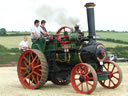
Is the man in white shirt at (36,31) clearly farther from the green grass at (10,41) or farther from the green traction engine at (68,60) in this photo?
the green grass at (10,41)

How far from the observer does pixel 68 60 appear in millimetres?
7793

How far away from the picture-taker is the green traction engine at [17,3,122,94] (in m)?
7.25

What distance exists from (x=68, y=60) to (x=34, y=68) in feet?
3.38

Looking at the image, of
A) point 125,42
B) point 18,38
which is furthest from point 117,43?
point 18,38

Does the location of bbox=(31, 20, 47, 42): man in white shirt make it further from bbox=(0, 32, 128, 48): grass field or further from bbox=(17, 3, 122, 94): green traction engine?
bbox=(0, 32, 128, 48): grass field

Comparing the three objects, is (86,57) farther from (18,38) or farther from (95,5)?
(18,38)

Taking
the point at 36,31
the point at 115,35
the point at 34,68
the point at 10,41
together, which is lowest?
the point at 115,35

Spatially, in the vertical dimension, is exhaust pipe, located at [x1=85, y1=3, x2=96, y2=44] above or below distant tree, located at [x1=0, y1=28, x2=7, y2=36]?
above

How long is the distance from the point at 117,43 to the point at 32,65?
76.5 feet

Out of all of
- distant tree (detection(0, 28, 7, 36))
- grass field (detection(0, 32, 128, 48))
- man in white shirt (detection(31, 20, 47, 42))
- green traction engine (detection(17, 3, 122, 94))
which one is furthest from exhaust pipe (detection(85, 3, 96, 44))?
distant tree (detection(0, 28, 7, 36))

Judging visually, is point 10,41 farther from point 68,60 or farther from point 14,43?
point 68,60

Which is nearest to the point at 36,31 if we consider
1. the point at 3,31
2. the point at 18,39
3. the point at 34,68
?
the point at 34,68

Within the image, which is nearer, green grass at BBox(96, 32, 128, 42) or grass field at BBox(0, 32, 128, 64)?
grass field at BBox(0, 32, 128, 64)

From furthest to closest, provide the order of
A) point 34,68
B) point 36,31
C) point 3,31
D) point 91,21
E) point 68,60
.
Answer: point 3,31
point 36,31
point 34,68
point 68,60
point 91,21
